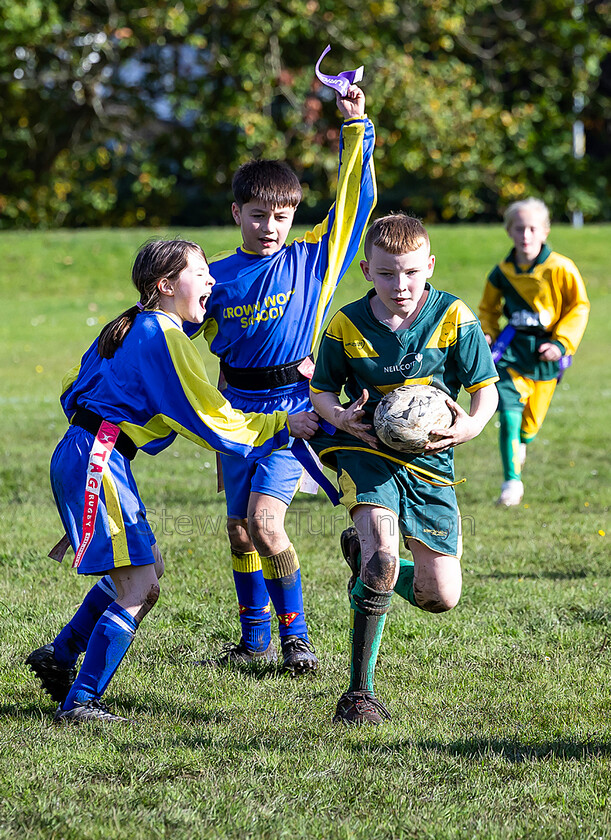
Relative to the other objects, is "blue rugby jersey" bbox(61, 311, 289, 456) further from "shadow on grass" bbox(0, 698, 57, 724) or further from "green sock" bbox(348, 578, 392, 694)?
"shadow on grass" bbox(0, 698, 57, 724)

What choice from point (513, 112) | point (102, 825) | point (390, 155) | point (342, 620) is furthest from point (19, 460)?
point (513, 112)

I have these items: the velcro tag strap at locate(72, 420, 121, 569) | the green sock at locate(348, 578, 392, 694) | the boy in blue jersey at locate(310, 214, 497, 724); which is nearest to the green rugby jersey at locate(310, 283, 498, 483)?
the boy in blue jersey at locate(310, 214, 497, 724)

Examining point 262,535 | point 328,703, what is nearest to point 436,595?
point 328,703

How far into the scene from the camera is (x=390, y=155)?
24125 mm

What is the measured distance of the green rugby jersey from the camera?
3869 millimetres

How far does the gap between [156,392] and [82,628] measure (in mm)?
993

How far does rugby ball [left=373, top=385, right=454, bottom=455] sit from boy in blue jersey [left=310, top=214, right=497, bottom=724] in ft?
0.20

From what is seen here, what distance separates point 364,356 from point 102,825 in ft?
6.06

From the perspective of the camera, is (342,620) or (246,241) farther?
(342,620)

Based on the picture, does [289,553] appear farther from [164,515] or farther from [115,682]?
[164,515]

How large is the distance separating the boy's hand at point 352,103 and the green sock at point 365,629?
210cm

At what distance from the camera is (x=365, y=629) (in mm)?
3787

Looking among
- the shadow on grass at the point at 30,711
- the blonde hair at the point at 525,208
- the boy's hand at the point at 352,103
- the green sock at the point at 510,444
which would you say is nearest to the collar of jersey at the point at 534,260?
the blonde hair at the point at 525,208

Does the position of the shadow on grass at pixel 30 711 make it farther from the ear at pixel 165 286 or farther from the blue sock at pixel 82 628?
the ear at pixel 165 286
